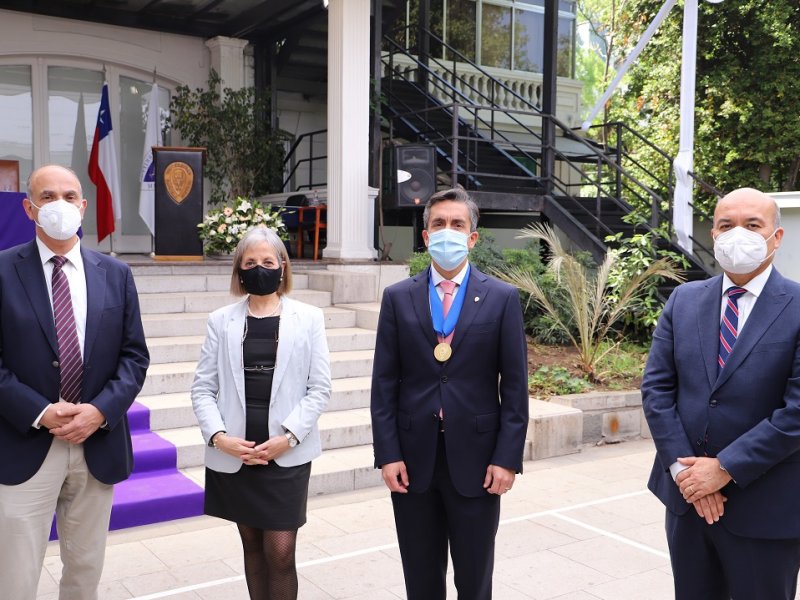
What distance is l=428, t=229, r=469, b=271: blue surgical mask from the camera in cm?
296

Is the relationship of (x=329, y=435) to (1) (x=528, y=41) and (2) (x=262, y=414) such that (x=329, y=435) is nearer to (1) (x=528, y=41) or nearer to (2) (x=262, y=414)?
(2) (x=262, y=414)

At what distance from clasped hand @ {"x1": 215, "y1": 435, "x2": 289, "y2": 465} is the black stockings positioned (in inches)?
11.5

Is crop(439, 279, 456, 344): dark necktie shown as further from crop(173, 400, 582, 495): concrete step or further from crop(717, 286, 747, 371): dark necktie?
crop(173, 400, 582, 495): concrete step

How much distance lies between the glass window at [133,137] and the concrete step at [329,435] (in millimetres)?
7165

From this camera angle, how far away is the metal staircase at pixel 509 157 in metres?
10.5

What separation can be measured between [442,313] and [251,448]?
874mm

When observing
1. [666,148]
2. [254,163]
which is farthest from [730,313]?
[666,148]

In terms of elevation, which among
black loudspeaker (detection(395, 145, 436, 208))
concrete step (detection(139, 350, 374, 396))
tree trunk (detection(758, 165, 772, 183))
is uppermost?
tree trunk (detection(758, 165, 772, 183))

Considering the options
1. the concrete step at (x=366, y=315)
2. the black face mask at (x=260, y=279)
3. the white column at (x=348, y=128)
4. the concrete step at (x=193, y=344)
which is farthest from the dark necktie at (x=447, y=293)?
the white column at (x=348, y=128)

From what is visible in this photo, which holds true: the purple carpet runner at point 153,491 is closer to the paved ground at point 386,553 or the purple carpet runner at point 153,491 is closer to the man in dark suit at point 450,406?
the paved ground at point 386,553

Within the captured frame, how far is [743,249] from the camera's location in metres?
2.61

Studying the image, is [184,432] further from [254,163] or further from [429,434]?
[254,163]

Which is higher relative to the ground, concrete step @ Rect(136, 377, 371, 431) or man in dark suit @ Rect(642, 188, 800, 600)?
man in dark suit @ Rect(642, 188, 800, 600)

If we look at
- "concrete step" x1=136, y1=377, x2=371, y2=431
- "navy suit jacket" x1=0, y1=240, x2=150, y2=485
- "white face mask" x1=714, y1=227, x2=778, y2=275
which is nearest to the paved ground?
"concrete step" x1=136, y1=377, x2=371, y2=431
